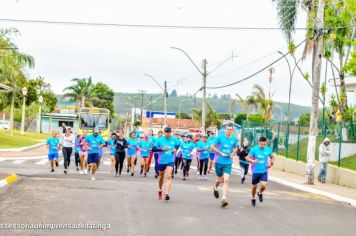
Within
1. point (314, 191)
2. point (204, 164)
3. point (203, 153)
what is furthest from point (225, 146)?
point (204, 164)

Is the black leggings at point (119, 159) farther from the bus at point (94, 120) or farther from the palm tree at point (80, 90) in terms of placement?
the palm tree at point (80, 90)

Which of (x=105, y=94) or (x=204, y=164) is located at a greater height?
(x=105, y=94)

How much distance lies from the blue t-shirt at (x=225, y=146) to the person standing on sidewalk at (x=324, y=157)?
443 inches

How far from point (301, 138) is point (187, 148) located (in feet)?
33.0

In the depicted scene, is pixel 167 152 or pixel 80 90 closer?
pixel 167 152

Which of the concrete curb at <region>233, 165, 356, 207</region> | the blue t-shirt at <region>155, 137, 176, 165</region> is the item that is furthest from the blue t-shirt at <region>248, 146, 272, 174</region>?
the concrete curb at <region>233, 165, 356, 207</region>

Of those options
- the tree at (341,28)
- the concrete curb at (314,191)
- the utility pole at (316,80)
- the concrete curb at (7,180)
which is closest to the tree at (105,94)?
the tree at (341,28)

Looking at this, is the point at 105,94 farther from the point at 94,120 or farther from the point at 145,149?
the point at 145,149

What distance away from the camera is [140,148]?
23.0 metres

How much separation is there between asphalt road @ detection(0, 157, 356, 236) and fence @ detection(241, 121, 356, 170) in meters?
7.84

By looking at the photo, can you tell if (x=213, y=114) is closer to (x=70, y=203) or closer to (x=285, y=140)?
(x=285, y=140)

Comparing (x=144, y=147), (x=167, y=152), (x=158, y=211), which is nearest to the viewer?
(x=158, y=211)

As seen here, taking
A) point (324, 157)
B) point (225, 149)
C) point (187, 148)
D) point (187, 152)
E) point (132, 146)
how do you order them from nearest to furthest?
1. point (225, 149)
2. point (132, 146)
3. point (187, 152)
4. point (187, 148)
5. point (324, 157)

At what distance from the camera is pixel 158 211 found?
12406 mm
